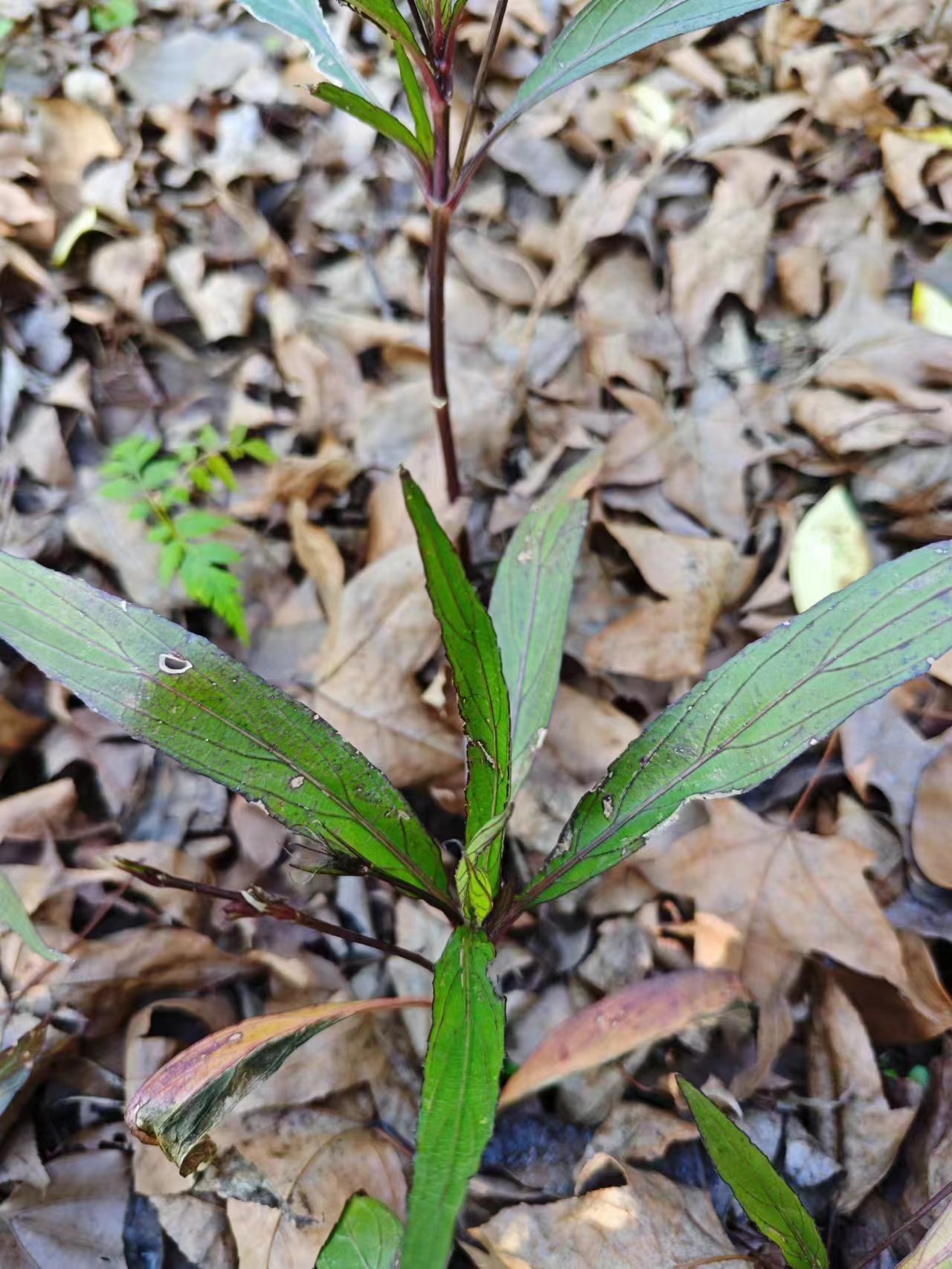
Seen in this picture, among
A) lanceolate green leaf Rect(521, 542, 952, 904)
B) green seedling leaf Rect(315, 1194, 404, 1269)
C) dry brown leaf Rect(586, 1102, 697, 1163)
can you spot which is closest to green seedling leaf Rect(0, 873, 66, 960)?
green seedling leaf Rect(315, 1194, 404, 1269)

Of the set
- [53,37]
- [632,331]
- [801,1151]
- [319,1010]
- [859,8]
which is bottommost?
[801,1151]

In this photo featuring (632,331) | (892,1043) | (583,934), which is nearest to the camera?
(892,1043)

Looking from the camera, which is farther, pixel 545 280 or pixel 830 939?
pixel 545 280

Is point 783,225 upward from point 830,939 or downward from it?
upward

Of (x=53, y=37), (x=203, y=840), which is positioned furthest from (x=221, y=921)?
(x=53, y=37)

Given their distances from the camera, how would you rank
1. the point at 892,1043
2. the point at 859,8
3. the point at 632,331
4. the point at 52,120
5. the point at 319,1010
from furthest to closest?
the point at 52,120 < the point at 859,8 < the point at 632,331 < the point at 892,1043 < the point at 319,1010

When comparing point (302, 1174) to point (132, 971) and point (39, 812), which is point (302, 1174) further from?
point (39, 812)

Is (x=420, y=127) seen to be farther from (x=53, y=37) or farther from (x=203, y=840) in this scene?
(x=53, y=37)
